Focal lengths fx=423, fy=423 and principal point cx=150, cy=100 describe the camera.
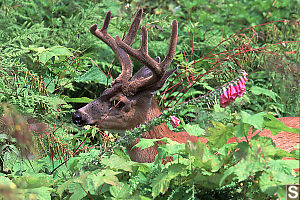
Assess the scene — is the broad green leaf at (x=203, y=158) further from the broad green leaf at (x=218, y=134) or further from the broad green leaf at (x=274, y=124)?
the broad green leaf at (x=274, y=124)

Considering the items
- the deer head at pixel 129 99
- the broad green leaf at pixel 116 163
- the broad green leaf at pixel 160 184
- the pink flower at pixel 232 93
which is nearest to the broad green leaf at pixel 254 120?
the broad green leaf at pixel 160 184

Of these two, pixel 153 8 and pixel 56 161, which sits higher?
pixel 153 8

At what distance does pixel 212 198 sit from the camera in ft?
6.65

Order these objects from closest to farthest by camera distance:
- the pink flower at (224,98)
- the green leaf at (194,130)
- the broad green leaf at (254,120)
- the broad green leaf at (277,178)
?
the broad green leaf at (277,178), the broad green leaf at (254,120), the green leaf at (194,130), the pink flower at (224,98)

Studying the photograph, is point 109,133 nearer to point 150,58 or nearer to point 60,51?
point 150,58

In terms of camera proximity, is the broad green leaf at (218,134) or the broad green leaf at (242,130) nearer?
the broad green leaf at (242,130)

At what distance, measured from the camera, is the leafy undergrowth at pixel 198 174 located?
5.91ft

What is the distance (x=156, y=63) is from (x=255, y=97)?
5.29 feet

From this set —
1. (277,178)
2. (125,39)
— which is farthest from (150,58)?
(277,178)

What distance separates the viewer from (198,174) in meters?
1.95

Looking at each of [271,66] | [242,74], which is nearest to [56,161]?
[242,74]

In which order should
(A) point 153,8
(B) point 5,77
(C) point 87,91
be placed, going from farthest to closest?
(A) point 153,8 → (C) point 87,91 → (B) point 5,77

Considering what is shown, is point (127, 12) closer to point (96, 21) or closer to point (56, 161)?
point (96, 21)

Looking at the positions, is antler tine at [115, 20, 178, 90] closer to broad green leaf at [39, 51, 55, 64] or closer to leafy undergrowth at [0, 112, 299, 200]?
broad green leaf at [39, 51, 55, 64]
